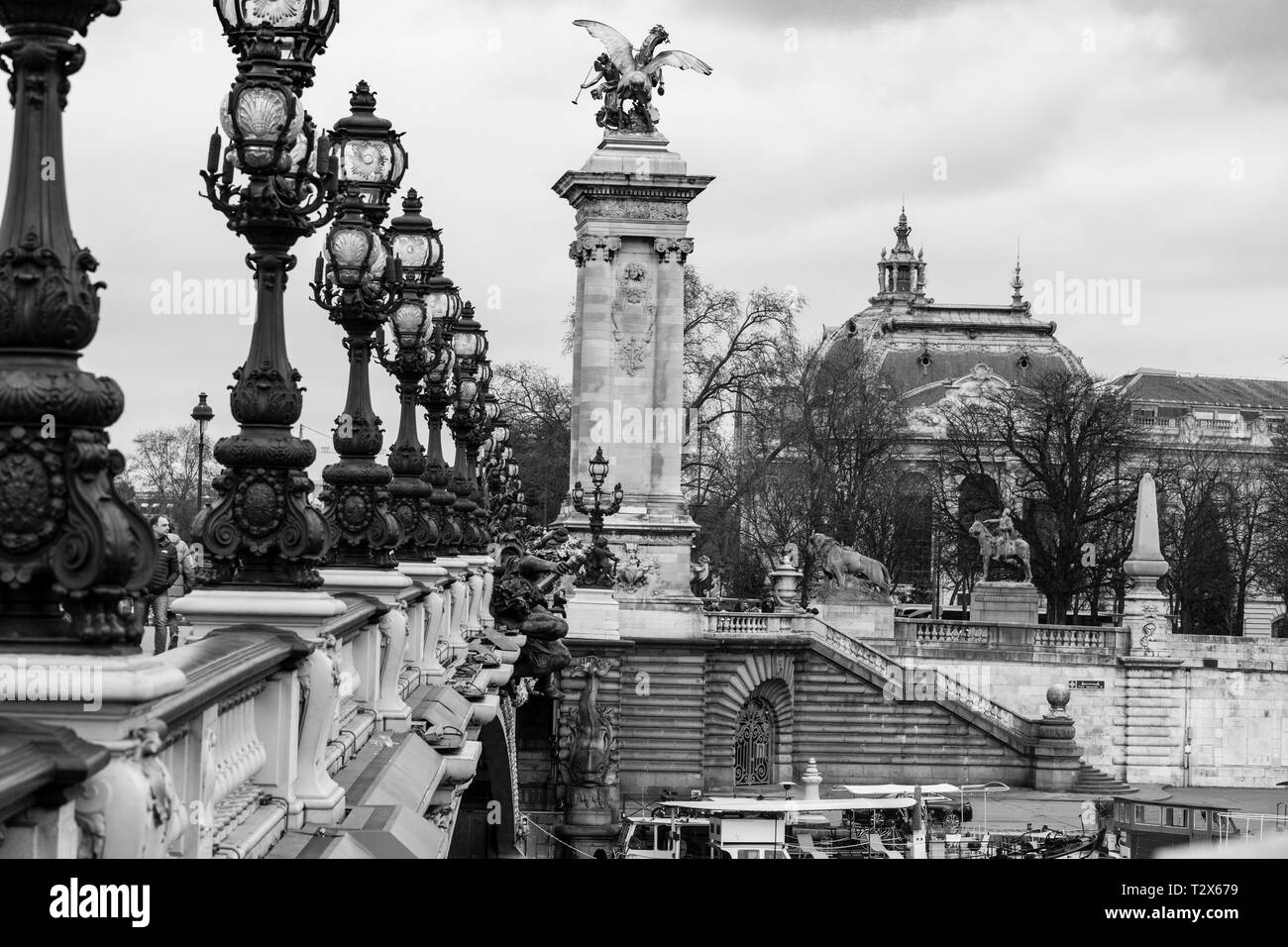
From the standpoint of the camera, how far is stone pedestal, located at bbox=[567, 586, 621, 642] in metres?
56.5

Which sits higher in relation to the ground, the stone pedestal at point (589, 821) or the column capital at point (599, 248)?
the column capital at point (599, 248)

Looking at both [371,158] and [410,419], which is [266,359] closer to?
[371,158]

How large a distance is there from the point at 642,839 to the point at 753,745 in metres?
14.0

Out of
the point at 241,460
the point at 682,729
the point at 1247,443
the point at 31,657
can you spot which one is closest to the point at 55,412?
the point at 31,657

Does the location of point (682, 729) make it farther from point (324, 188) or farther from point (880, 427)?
point (324, 188)

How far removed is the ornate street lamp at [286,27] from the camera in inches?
446

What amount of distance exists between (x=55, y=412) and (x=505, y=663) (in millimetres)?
18392

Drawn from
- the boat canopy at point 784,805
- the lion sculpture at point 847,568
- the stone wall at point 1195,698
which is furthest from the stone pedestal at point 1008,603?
the boat canopy at point 784,805

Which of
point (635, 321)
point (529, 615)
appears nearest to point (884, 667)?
point (635, 321)

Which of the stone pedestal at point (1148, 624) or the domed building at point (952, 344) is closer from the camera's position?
the stone pedestal at point (1148, 624)

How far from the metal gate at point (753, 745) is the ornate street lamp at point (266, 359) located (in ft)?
158

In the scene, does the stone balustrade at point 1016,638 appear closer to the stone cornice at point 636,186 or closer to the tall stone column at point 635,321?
the tall stone column at point 635,321

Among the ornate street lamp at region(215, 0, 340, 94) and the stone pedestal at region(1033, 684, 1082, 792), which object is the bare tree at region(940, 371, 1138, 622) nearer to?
the stone pedestal at region(1033, 684, 1082, 792)

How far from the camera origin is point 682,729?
56906mm
